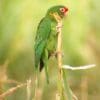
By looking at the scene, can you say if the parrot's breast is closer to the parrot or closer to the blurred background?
the parrot

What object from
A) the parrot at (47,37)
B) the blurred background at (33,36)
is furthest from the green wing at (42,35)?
the blurred background at (33,36)

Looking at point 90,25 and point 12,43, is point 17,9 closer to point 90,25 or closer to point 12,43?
point 12,43

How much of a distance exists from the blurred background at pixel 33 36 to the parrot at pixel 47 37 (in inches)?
49.1

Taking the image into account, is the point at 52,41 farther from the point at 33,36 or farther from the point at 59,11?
the point at 33,36

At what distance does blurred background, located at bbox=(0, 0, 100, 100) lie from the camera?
16.4 feet

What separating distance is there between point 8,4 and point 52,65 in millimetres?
585

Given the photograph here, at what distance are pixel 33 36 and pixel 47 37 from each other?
1.49 metres

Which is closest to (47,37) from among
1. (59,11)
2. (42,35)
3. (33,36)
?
(42,35)

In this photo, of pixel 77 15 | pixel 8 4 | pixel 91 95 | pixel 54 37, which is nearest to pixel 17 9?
pixel 8 4

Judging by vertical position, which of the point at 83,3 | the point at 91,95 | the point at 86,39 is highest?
the point at 83,3

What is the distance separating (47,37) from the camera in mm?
3662

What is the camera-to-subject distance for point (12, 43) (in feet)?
17.1

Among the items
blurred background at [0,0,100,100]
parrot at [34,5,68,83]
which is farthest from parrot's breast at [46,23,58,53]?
blurred background at [0,0,100,100]

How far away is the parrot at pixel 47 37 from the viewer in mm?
3443
